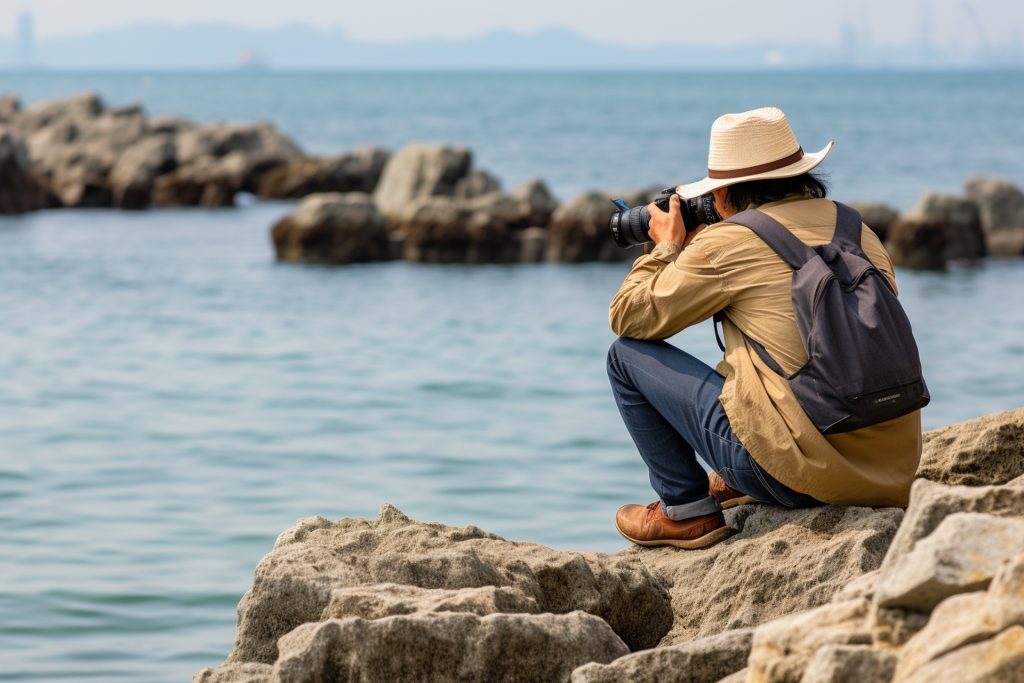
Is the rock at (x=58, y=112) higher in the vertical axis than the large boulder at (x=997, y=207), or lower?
lower

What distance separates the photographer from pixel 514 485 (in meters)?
9.41

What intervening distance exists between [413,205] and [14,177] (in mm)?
11073

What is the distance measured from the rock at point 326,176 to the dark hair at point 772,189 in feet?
92.7

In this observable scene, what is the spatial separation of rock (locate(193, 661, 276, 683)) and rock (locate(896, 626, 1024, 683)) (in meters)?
1.65

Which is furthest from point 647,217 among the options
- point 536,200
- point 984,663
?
point 536,200

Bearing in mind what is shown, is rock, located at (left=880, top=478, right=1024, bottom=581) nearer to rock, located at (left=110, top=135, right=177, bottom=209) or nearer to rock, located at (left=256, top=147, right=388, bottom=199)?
rock, located at (left=256, top=147, right=388, bottom=199)

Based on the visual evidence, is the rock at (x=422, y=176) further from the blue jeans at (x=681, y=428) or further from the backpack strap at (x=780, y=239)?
the backpack strap at (x=780, y=239)

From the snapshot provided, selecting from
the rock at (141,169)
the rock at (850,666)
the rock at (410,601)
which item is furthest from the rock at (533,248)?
the rock at (850,666)

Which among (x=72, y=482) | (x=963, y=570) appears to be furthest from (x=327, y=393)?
(x=963, y=570)

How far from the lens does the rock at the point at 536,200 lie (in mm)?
21766

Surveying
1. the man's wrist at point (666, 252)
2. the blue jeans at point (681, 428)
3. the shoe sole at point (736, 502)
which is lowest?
the shoe sole at point (736, 502)

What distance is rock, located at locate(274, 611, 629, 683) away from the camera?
3180mm

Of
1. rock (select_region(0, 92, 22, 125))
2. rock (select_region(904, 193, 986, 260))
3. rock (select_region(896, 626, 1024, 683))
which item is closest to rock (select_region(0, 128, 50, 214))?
rock (select_region(0, 92, 22, 125))

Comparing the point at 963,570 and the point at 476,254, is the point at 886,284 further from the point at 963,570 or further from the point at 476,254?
the point at 476,254
